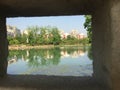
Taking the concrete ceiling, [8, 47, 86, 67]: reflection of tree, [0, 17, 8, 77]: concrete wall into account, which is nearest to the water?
[8, 47, 86, 67]: reflection of tree

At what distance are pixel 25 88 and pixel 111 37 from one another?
2158mm

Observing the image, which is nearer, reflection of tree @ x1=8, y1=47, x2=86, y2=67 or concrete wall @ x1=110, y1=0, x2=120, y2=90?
concrete wall @ x1=110, y1=0, x2=120, y2=90

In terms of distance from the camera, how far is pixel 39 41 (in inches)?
2261

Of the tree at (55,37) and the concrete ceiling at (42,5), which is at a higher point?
the concrete ceiling at (42,5)

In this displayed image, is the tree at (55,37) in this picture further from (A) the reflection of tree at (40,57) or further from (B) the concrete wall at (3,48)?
(B) the concrete wall at (3,48)

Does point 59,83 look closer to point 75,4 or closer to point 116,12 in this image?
point 75,4

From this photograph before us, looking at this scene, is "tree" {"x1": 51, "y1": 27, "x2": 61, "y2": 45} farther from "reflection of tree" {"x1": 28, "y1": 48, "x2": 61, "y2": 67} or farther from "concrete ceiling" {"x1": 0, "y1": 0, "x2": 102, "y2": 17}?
"concrete ceiling" {"x1": 0, "y1": 0, "x2": 102, "y2": 17}

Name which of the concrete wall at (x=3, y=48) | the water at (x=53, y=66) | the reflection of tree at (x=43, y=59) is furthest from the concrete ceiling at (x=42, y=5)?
the reflection of tree at (x=43, y=59)

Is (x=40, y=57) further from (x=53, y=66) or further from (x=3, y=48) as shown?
(x=3, y=48)

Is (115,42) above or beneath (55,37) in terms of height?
above

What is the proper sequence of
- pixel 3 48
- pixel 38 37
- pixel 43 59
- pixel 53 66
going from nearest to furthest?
pixel 3 48 < pixel 53 66 < pixel 43 59 < pixel 38 37

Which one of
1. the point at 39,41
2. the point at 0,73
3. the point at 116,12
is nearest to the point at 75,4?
the point at 116,12

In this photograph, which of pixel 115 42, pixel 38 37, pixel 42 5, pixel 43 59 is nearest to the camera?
pixel 115 42

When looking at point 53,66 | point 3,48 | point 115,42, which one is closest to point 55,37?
point 53,66
